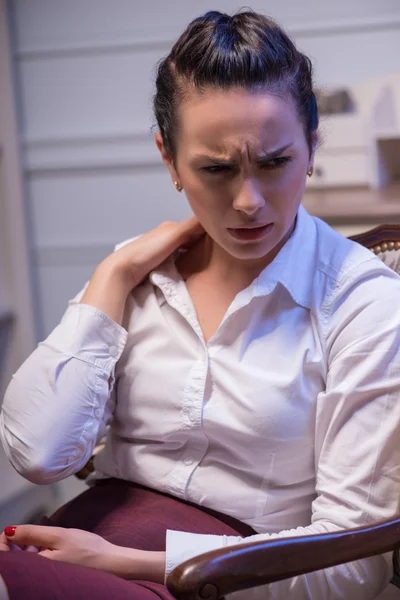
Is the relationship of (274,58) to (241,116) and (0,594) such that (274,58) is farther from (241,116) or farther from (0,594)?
(0,594)

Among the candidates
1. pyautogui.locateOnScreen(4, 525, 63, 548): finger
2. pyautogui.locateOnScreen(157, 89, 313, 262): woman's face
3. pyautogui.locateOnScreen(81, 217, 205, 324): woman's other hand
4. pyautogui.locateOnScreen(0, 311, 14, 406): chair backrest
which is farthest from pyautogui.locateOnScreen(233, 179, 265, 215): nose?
pyautogui.locateOnScreen(0, 311, 14, 406): chair backrest

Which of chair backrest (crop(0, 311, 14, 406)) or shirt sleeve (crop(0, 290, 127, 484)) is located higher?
shirt sleeve (crop(0, 290, 127, 484))

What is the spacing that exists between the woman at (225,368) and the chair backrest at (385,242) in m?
0.19

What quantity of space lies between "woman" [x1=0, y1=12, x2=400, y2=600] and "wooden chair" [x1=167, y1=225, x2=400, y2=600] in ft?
0.32

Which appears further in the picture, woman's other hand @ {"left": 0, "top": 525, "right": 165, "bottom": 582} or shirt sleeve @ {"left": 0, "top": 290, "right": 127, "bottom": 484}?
shirt sleeve @ {"left": 0, "top": 290, "right": 127, "bottom": 484}

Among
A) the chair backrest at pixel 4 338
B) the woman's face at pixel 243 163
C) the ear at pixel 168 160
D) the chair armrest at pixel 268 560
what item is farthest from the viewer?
the chair backrest at pixel 4 338

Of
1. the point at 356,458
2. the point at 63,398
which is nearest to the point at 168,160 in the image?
the point at 63,398

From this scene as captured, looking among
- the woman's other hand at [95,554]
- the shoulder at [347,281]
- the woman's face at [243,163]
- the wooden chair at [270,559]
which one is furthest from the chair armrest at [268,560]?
the woman's face at [243,163]

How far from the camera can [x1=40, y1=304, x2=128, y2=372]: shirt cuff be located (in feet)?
4.16

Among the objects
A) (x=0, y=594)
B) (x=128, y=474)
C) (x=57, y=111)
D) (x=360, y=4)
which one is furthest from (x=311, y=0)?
(x=0, y=594)

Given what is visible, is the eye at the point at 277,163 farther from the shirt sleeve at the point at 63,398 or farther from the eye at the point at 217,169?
the shirt sleeve at the point at 63,398

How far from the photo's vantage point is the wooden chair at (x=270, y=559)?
2.86ft

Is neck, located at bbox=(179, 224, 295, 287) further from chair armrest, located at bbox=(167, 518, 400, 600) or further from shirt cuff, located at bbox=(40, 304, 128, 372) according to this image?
chair armrest, located at bbox=(167, 518, 400, 600)

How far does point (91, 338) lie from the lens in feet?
4.17
